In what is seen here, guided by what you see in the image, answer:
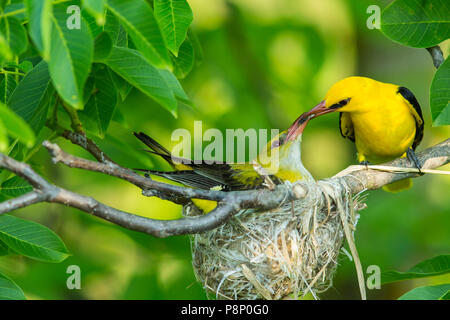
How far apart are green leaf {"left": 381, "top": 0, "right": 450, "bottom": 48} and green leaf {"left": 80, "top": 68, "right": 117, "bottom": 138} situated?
1.47m

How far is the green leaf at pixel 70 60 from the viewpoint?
5.32ft

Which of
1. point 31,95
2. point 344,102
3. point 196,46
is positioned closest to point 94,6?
point 31,95

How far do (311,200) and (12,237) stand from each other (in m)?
1.68

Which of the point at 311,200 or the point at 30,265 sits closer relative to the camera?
the point at 311,200

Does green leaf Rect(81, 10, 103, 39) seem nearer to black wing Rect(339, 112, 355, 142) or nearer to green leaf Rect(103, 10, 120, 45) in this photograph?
green leaf Rect(103, 10, 120, 45)

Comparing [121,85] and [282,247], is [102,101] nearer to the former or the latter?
[121,85]

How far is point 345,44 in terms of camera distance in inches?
278

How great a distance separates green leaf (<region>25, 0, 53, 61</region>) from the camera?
1446 millimetres

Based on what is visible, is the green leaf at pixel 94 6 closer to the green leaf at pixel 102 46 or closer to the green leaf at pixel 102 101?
the green leaf at pixel 102 46

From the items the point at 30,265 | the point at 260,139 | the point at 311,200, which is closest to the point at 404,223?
the point at 260,139

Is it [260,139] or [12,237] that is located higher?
[260,139]

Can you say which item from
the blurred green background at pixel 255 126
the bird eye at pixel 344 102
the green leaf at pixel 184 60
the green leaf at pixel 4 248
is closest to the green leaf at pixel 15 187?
the green leaf at pixel 4 248

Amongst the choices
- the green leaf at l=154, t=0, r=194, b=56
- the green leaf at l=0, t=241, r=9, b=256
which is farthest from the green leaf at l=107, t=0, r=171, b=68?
the green leaf at l=0, t=241, r=9, b=256
